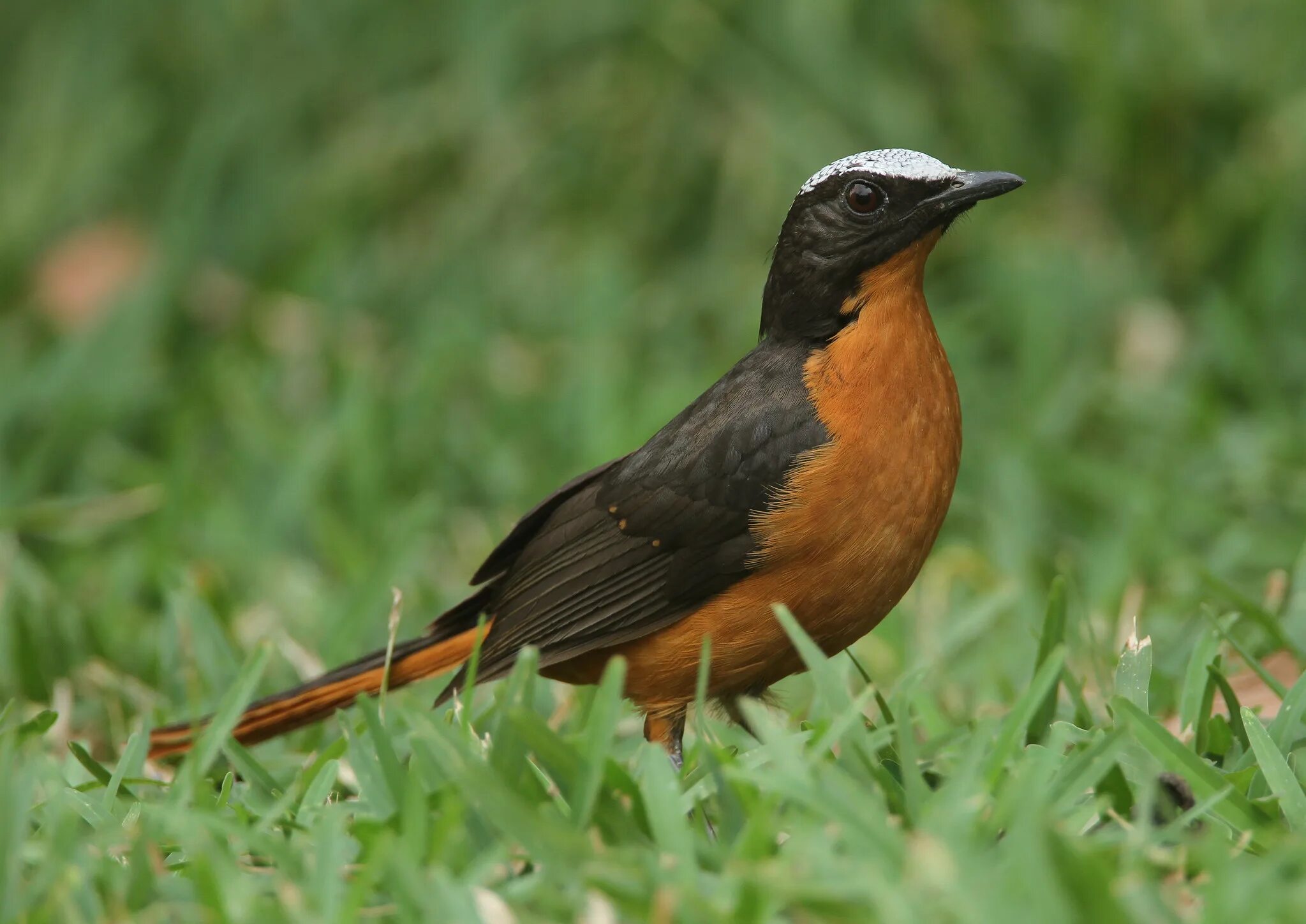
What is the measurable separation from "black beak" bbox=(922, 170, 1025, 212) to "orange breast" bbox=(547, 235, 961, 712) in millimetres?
107

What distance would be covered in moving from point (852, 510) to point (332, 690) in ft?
4.26

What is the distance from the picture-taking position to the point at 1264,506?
17.3 feet

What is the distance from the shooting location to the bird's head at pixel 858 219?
3.67m

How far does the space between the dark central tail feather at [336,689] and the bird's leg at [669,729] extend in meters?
0.46

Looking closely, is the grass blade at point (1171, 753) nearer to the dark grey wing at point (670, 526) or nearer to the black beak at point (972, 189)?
the dark grey wing at point (670, 526)

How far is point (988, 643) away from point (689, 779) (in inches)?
76.5

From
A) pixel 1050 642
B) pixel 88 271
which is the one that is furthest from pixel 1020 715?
pixel 88 271

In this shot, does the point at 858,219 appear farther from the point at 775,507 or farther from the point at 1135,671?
the point at 1135,671

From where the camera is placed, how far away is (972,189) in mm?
3633

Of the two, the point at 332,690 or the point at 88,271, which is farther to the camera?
the point at 88,271

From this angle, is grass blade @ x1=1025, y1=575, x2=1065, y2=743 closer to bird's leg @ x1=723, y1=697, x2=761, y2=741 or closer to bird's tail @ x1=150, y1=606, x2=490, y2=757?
bird's leg @ x1=723, y1=697, x2=761, y2=741

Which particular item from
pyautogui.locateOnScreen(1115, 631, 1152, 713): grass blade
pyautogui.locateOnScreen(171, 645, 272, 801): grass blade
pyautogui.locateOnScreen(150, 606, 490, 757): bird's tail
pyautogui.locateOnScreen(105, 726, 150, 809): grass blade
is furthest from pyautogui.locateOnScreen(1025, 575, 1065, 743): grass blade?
pyautogui.locateOnScreen(105, 726, 150, 809): grass blade

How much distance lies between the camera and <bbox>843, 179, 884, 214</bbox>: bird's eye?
3697mm

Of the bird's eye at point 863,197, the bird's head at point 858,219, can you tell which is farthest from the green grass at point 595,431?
the bird's eye at point 863,197
